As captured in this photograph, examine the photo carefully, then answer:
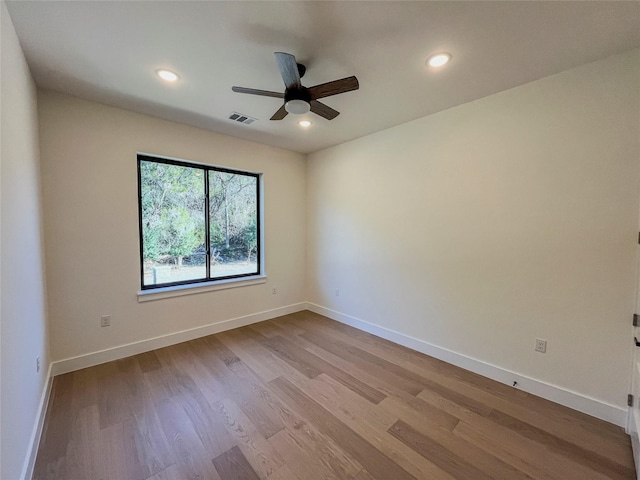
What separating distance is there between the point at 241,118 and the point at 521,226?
9.80 feet

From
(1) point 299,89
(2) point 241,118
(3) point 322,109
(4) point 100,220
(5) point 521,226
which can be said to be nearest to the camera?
(1) point 299,89

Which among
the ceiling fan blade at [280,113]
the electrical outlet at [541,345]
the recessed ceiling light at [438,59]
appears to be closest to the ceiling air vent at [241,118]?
the ceiling fan blade at [280,113]

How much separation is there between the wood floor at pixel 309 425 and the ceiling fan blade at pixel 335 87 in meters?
2.36

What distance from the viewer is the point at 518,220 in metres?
2.22

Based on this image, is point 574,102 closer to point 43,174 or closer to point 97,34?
point 97,34

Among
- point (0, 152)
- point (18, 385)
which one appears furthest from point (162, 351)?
point (0, 152)

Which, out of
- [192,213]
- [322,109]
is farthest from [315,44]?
[192,213]

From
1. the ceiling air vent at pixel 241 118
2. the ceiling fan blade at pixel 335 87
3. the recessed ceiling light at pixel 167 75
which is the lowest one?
the ceiling fan blade at pixel 335 87

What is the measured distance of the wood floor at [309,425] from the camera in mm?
1491

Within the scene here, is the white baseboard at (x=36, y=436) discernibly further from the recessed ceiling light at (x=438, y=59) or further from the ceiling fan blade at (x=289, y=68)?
the recessed ceiling light at (x=438, y=59)

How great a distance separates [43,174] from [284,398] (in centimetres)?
291

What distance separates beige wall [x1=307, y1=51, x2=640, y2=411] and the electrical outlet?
0.04 meters

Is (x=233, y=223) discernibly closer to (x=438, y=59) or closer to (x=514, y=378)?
(x=438, y=59)

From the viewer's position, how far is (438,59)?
6.10 ft
